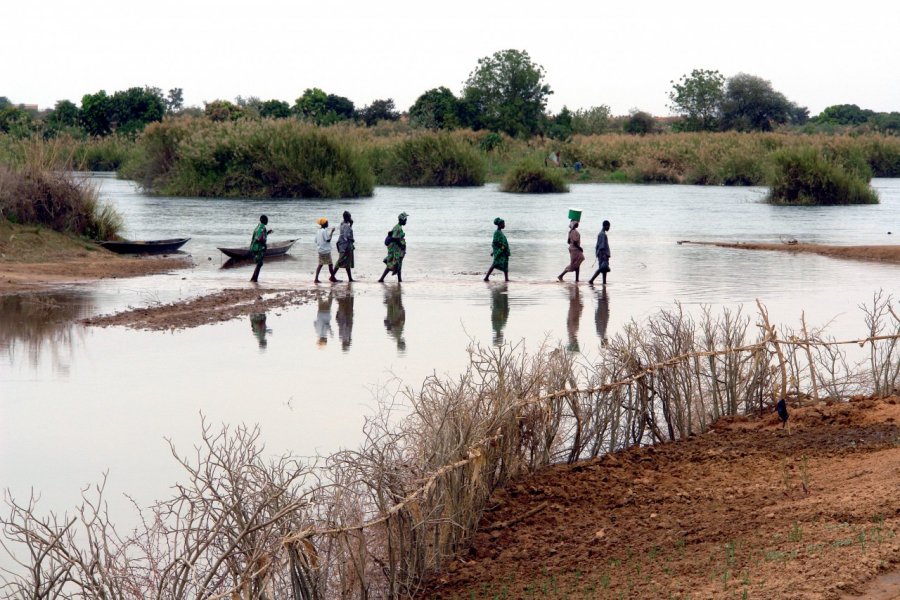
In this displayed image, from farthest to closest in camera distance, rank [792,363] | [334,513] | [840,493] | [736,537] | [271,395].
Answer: [271,395] < [792,363] < [840,493] < [736,537] < [334,513]

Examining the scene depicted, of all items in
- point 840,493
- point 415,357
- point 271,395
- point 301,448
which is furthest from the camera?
point 415,357

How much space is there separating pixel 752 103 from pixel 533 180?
53180 millimetres

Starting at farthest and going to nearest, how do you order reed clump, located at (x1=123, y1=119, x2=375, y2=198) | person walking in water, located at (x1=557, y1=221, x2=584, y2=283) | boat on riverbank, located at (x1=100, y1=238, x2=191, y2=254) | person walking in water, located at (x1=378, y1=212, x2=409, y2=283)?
reed clump, located at (x1=123, y1=119, x2=375, y2=198)
boat on riverbank, located at (x1=100, y1=238, x2=191, y2=254)
person walking in water, located at (x1=378, y1=212, x2=409, y2=283)
person walking in water, located at (x1=557, y1=221, x2=584, y2=283)

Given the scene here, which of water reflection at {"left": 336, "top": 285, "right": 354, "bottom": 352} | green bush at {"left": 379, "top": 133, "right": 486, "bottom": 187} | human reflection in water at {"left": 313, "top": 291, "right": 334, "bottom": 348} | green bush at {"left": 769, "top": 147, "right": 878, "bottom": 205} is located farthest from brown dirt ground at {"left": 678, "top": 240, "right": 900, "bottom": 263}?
green bush at {"left": 379, "top": 133, "right": 486, "bottom": 187}

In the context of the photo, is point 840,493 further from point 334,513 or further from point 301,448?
point 301,448

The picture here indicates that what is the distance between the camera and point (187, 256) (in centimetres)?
2742

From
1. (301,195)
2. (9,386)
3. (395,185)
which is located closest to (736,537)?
(9,386)

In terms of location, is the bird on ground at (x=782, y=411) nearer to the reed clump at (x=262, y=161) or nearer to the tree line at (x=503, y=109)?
the reed clump at (x=262, y=161)

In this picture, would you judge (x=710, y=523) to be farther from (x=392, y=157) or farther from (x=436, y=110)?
(x=436, y=110)

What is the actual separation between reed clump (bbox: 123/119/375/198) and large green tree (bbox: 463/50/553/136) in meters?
45.5

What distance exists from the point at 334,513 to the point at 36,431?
5.77 meters

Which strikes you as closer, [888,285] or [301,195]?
[888,285]

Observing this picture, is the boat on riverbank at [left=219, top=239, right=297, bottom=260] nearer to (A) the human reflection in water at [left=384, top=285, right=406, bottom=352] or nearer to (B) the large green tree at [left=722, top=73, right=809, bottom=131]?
(A) the human reflection in water at [left=384, top=285, right=406, bottom=352]

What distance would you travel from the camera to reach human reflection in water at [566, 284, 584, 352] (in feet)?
49.9
